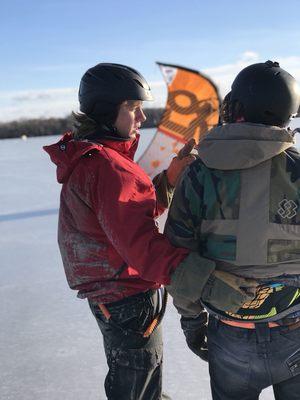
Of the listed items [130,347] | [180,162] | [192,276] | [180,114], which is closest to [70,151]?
[180,162]

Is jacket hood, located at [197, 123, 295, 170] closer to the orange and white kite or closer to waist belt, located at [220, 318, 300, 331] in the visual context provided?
waist belt, located at [220, 318, 300, 331]

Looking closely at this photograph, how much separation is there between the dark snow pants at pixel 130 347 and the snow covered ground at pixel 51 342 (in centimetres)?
54

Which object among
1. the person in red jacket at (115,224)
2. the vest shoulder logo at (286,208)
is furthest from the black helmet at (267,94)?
the person in red jacket at (115,224)

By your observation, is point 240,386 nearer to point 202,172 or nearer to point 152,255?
point 152,255

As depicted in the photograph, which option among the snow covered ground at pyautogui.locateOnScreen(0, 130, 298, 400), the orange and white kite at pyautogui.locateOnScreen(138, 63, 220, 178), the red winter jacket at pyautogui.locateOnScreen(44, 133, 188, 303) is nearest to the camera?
the red winter jacket at pyautogui.locateOnScreen(44, 133, 188, 303)

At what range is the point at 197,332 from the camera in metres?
1.49

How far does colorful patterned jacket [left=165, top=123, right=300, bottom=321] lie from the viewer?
1.20 m

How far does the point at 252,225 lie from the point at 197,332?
45 centimetres

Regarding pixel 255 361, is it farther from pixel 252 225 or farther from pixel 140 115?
pixel 140 115

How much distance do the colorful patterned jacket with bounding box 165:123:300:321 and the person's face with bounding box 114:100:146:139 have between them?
0.37 metres

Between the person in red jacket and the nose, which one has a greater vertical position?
the nose

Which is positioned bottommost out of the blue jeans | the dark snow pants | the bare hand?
the dark snow pants

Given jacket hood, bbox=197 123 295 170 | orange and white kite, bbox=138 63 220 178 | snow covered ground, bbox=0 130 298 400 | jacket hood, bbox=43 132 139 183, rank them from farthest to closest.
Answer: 1. orange and white kite, bbox=138 63 220 178
2. snow covered ground, bbox=0 130 298 400
3. jacket hood, bbox=43 132 139 183
4. jacket hood, bbox=197 123 295 170

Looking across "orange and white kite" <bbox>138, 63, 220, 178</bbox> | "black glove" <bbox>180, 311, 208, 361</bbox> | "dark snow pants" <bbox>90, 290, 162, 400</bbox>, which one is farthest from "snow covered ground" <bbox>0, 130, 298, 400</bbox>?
"orange and white kite" <bbox>138, 63, 220, 178</bbox>
